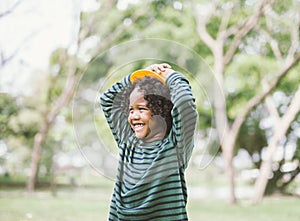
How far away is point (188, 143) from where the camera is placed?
0.80 m

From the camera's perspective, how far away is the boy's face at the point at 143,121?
0.79 metres

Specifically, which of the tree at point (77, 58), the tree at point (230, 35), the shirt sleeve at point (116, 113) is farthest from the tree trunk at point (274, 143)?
the shirt sleeve at point (116, 113)

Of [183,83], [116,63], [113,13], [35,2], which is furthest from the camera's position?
[113,13]

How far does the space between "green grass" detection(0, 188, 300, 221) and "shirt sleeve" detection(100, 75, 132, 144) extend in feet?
6.90

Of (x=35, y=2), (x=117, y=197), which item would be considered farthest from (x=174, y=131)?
(x=35, y=2)

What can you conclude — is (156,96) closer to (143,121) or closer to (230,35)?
(143,121)

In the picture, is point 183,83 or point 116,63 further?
point 116,63

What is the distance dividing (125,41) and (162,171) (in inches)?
106

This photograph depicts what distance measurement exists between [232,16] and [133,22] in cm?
75

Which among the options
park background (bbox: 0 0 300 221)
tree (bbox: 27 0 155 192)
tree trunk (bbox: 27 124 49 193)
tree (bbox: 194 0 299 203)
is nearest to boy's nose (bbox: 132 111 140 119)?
park background (bbox: 0 0 300 221)

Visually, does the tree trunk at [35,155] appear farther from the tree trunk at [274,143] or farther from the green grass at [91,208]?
the tree trunk at [274,143]

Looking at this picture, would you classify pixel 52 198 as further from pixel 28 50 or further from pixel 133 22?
pixel 133 22

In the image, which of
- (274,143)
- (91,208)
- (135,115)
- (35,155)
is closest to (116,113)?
(135,115)

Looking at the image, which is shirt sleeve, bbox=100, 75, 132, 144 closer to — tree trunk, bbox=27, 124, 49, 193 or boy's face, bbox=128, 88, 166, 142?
boy's face, bbox=128, 88, 166, 142
